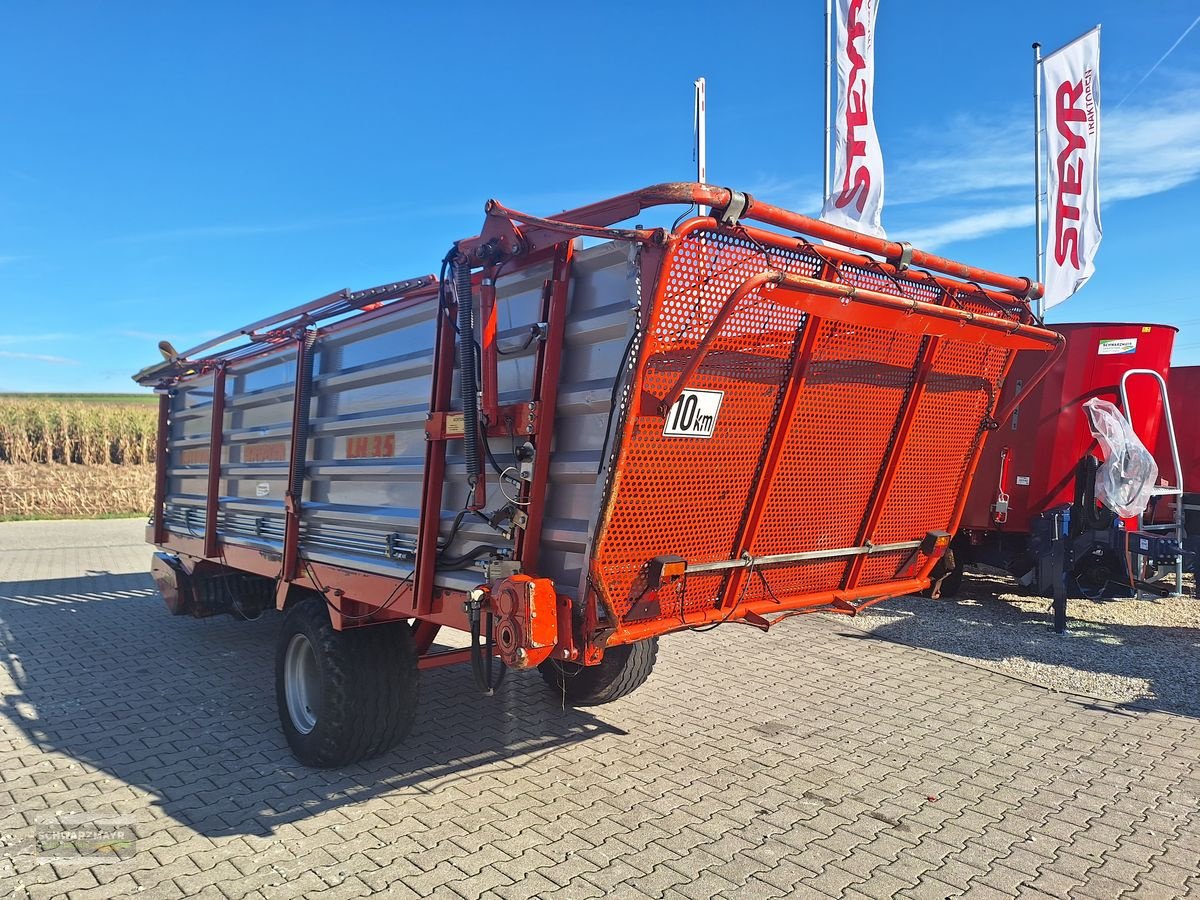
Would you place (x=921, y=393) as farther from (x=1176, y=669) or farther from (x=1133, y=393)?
(x=1133, y=393)

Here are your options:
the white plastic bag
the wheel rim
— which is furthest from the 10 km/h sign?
the white plastic bag

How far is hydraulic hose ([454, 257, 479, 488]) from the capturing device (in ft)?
→ 11.6

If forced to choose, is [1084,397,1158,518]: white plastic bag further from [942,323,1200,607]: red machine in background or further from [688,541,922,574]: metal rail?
[688,541,922,574]: metal rail

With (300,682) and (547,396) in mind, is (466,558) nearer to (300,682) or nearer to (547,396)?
(547,396)

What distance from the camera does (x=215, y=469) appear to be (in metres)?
6.14

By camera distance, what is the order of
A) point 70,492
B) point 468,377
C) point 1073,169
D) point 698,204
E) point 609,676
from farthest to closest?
point 70,492 < point 1073,169 < point 609,676 < point 468,377 < point 698,204

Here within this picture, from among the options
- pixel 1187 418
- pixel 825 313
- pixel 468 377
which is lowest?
pixel 468 377

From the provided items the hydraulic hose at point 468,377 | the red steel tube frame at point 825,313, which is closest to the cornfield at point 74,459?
the hydraulic hose at point 468,377

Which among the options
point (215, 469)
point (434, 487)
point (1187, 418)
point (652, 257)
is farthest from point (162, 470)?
point (1187, 418)

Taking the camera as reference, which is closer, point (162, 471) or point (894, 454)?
point (894, 454)

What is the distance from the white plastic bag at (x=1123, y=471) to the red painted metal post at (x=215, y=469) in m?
7.41

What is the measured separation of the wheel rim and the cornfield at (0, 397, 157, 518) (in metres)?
17.8

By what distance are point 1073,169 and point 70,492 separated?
21.2 meters

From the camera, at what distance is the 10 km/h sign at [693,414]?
3.15 metres
